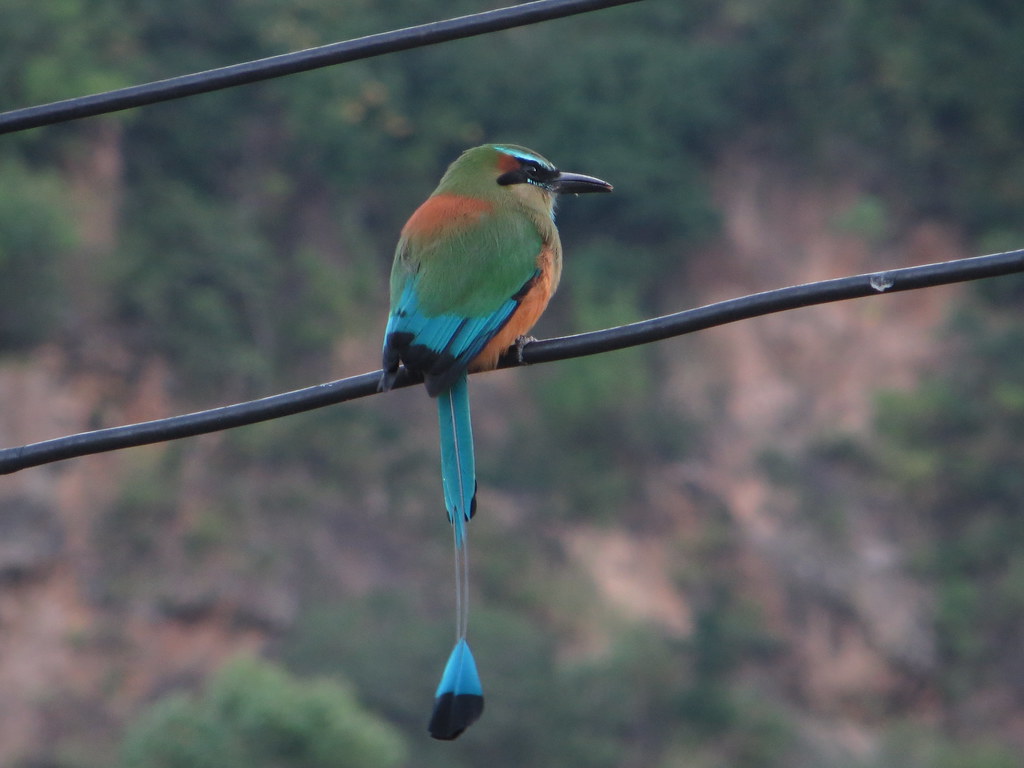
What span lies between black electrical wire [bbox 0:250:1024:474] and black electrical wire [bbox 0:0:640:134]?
57 centimetres

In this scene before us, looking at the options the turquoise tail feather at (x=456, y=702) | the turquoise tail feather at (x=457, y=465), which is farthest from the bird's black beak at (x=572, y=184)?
the turquoise tail feather at (x=456, y=702)

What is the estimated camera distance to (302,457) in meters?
21.5

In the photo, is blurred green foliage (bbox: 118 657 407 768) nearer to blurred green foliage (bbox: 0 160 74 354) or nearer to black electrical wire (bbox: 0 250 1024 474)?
blurred green foliage (bbox: 0 160 74 354)

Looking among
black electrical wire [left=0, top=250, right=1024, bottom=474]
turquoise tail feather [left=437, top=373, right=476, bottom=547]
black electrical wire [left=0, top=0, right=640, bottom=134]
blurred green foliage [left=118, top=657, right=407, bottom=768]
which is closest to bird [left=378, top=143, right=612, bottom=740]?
turquoise tail feather [left=437, top=373, right=476, bottom=547]

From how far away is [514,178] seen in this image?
4328 millimetres

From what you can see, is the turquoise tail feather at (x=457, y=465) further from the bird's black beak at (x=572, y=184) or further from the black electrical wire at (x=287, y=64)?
the bird's black beak at (x=572, y=184)

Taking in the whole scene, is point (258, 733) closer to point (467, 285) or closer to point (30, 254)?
point (30, 254)

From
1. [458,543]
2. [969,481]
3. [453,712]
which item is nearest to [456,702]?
[453,712]

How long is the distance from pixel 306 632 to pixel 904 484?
883cm

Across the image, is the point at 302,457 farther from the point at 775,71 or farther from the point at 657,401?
the point at 775,71

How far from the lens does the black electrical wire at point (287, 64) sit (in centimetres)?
272

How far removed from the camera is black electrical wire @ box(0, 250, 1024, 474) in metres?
2.43

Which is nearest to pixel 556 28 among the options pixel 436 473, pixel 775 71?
pixel 775 71

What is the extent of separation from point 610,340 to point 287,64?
2.49 ft
